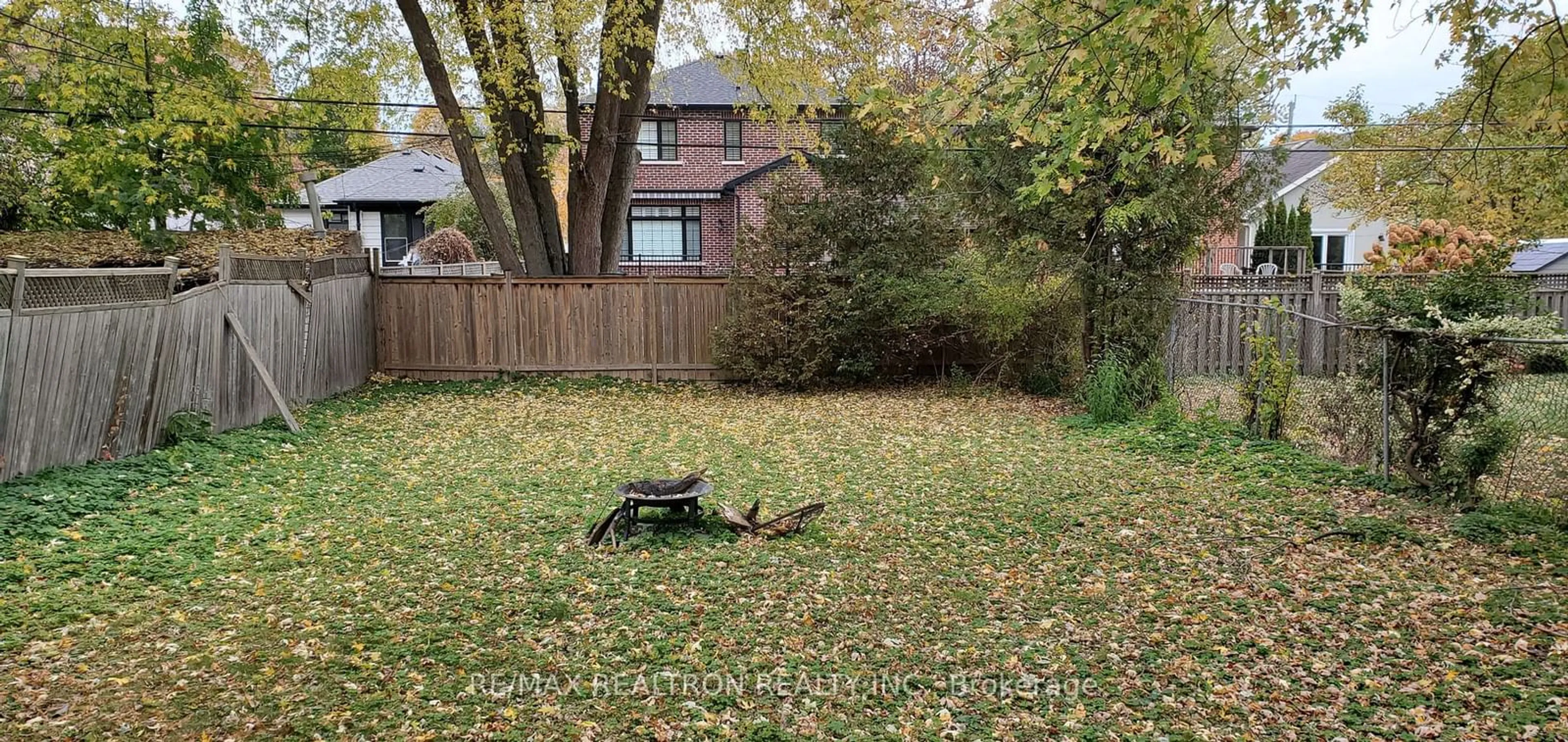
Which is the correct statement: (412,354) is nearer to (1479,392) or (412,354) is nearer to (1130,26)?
(1130,26)

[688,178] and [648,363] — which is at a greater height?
[688,178]

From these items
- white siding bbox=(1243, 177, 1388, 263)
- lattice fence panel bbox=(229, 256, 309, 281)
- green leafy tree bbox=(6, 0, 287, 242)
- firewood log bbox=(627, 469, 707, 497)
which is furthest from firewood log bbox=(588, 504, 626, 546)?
white siding bbox=(1243, 177, 1388, 263)

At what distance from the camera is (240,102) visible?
43.1ft

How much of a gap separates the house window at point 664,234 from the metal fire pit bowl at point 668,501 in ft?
62.0

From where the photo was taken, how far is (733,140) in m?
23.9

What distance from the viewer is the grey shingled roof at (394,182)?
29062 mm

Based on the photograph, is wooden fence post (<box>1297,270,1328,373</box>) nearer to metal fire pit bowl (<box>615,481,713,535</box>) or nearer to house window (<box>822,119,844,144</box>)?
house window (<box>822,119,844,144</box>)

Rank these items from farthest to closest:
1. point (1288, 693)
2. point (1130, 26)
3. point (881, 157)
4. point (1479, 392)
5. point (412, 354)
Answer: point (412, 354) < point (881, 157) < point (1479, 392) < point (1130, 26) < point (1288, 693)

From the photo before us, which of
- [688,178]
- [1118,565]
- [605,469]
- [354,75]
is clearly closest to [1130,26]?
[1118,565]

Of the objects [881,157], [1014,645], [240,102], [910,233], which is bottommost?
[1014,645]

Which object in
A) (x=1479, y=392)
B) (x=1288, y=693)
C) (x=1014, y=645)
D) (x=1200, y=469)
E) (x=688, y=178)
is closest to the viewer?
(x=1288, y=693)

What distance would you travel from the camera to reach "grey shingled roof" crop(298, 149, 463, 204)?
29.1 meters

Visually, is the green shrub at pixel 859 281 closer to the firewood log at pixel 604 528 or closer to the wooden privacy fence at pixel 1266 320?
the wooden privacy fence at pixel 1266 320

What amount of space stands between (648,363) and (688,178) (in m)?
11.9
